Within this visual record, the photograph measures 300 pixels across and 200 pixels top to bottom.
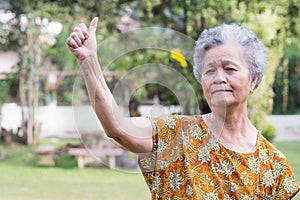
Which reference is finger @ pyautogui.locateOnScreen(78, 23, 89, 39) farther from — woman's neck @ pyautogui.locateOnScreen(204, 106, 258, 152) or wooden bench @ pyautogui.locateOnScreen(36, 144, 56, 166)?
wooden bench @ pyautogui.locateOnScreen(36, 144, 56, 166)

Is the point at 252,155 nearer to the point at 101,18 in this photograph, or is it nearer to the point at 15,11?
the point at 101,18

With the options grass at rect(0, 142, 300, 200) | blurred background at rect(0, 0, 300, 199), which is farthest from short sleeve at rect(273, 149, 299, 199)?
grass at rect(0, 142, 300, 200)

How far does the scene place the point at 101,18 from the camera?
775 cm

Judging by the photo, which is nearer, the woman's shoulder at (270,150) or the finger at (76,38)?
the finger at (76,38)

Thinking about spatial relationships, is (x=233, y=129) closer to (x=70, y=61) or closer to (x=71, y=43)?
(x=71, y=43)

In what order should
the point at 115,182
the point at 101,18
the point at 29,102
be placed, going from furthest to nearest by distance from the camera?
the point at 29,102, the point at 115,182, the point at 101,18

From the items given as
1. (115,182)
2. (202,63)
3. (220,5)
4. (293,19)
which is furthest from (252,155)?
(115,182)

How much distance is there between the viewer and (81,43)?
1.59 m

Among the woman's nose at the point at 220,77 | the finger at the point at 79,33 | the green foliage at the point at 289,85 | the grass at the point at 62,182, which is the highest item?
the finger at the point at 79,33

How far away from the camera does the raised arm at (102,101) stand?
62.5 inches

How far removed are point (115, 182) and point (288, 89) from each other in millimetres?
10224

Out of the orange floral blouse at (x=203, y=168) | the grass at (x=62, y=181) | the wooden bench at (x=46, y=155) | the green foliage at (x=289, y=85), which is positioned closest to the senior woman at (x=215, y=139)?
the orange floral blouse at (x=203, y=168)

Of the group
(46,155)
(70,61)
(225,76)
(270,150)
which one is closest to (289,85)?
(70,61)

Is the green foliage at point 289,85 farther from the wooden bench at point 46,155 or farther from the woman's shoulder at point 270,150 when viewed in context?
the woman's shoulder at point 270,150
